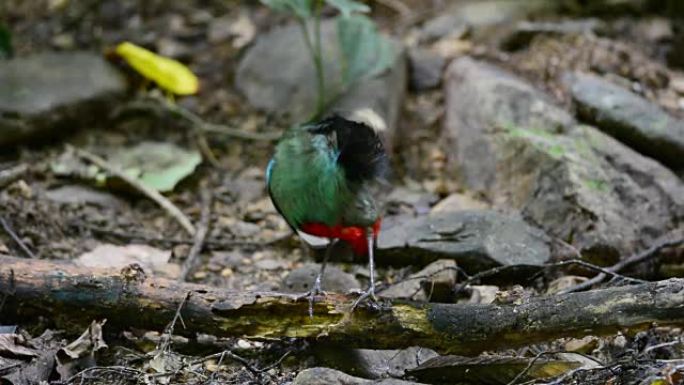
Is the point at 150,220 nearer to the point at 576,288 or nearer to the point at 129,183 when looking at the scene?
the point at 129,183

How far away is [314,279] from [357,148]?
918mm

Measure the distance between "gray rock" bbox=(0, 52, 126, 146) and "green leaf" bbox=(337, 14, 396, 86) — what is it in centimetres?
126

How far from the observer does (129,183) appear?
15.3 feet

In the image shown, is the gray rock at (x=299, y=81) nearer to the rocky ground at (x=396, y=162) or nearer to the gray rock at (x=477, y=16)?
the rocky ground at (x=396, y=162)

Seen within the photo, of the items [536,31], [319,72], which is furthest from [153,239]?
[536,31]

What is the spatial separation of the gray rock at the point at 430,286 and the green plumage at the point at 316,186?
42 centimetres

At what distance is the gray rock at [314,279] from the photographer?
150 inches

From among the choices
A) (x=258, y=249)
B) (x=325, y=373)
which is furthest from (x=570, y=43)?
(x=325, y=373)

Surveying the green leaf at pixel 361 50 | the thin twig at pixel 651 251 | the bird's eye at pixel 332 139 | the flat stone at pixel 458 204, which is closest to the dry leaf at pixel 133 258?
the bird's eye at pixel 332 139

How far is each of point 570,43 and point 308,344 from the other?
2881 millimetres

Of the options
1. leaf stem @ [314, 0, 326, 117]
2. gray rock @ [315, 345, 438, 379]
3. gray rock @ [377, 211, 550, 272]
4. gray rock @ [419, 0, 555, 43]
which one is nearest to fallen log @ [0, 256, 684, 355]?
gray rock @ [315, 345, 438, 379]

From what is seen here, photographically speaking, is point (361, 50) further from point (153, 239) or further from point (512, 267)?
point (512, 267)

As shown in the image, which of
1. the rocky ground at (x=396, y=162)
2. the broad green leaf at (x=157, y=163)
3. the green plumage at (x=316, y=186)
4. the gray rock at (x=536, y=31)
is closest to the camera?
the green plumage at (x=316, y=186)

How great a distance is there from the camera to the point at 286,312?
314 centimetres
